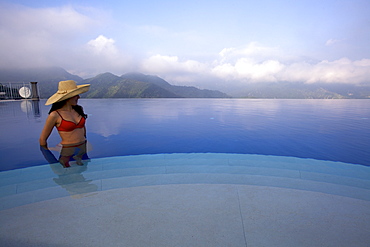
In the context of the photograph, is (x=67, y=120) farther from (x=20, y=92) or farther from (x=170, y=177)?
(x=20, y=92)

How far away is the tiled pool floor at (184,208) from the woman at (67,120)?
114 cm

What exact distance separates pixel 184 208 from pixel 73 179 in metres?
1.99

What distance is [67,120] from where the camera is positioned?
435cm

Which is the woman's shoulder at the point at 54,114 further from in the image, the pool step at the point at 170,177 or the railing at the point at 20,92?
the railing at the point at 20,92

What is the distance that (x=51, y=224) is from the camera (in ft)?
6.31

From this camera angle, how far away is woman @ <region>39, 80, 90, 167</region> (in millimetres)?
4109

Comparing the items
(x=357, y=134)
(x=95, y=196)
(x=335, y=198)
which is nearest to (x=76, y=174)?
(x=95, y=196)

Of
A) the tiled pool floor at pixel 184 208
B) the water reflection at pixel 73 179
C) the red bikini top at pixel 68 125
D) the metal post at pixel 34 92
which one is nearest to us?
the tiled pool floor at pixel 184 208

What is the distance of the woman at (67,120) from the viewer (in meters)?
4.11

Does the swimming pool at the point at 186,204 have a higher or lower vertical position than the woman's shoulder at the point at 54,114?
lower

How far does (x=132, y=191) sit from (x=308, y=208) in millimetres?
2087

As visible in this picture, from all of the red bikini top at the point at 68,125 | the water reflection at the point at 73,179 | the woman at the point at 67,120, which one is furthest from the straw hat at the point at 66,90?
the water reflection at the point at 73,179

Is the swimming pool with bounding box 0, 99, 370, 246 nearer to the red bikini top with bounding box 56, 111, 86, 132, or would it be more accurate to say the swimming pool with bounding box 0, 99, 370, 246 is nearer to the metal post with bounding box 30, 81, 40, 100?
the red bikini top with bounding box 56, 111, 86, 132

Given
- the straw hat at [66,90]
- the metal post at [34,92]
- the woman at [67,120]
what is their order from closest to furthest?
1. the straw hat at [66,90]
2. the woman at [67,120]
3. the metal post at [34,92]
